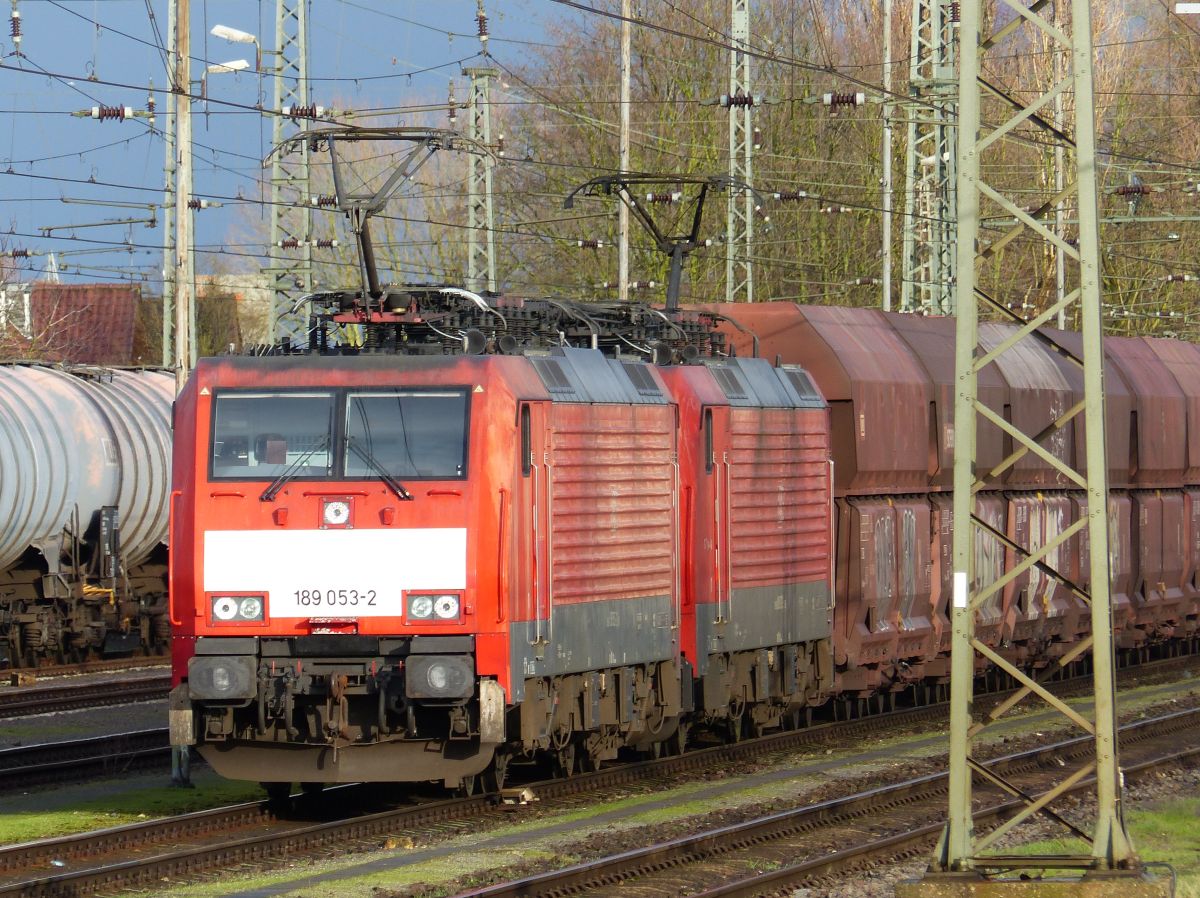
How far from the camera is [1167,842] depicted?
46.4 feet

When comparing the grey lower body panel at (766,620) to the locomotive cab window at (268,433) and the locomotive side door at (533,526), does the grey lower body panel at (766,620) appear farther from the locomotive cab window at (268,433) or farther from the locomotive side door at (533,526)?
the locomotive cab window at (268,433)

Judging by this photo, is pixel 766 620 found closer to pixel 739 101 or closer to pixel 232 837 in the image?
pixel 232 837

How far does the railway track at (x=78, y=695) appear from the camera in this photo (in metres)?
22.1

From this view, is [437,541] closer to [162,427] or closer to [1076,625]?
[1076,625]

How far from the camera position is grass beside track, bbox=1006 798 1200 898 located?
40.7 feet

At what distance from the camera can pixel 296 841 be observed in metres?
13.6

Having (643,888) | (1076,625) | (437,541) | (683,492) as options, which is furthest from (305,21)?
(643,888)

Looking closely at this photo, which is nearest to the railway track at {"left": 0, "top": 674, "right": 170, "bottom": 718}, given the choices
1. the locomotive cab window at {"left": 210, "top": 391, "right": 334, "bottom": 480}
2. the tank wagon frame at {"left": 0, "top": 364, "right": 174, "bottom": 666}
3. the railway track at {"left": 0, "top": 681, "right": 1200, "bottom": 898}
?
the tank wagon frame at {"left": 0, "top": 364, "right": 174, "bottom": 666}

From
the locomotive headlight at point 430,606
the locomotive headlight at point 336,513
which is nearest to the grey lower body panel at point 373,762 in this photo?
the locomotive headlight at point 430,606

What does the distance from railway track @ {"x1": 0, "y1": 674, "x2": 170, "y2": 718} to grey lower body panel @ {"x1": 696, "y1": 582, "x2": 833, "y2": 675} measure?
7.95m

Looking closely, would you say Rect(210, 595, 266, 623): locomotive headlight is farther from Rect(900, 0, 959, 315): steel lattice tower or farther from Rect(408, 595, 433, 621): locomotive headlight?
Rect(900, 0, 959, 315): steel lattice tower

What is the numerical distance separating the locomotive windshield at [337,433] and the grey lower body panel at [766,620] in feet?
12.0

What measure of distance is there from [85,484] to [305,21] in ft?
38.8

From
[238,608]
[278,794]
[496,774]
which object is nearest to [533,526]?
[238,608]
